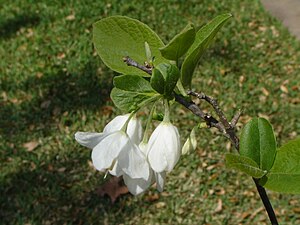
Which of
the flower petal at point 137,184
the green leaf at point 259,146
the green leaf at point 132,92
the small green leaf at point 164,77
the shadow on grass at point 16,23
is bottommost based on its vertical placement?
the shadow on grass at point 16,23

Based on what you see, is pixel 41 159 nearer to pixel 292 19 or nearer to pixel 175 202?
pixel 175 202

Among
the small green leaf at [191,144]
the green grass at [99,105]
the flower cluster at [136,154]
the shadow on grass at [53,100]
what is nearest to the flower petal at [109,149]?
the flower cluster at [136,154]

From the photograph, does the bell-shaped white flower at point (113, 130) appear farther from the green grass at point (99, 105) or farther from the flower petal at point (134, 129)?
the green grass at point (99, 105)

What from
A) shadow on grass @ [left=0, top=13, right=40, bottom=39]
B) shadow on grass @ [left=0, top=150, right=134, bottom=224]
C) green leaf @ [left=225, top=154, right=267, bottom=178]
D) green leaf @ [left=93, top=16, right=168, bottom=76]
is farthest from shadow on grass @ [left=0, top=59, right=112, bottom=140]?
green leaf @ [left=225, top=154, right=267, bottom=178]

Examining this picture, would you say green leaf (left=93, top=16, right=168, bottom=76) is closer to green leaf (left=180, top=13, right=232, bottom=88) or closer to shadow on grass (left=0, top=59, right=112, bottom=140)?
green leaf (left=180, top=13, right=232, bottom=88)

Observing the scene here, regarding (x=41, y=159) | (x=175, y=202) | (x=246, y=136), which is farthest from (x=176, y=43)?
(x=41, y=159)

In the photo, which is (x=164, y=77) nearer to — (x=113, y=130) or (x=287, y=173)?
(x=113, y=130)

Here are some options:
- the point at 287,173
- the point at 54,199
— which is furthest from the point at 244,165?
the point at 54,199
